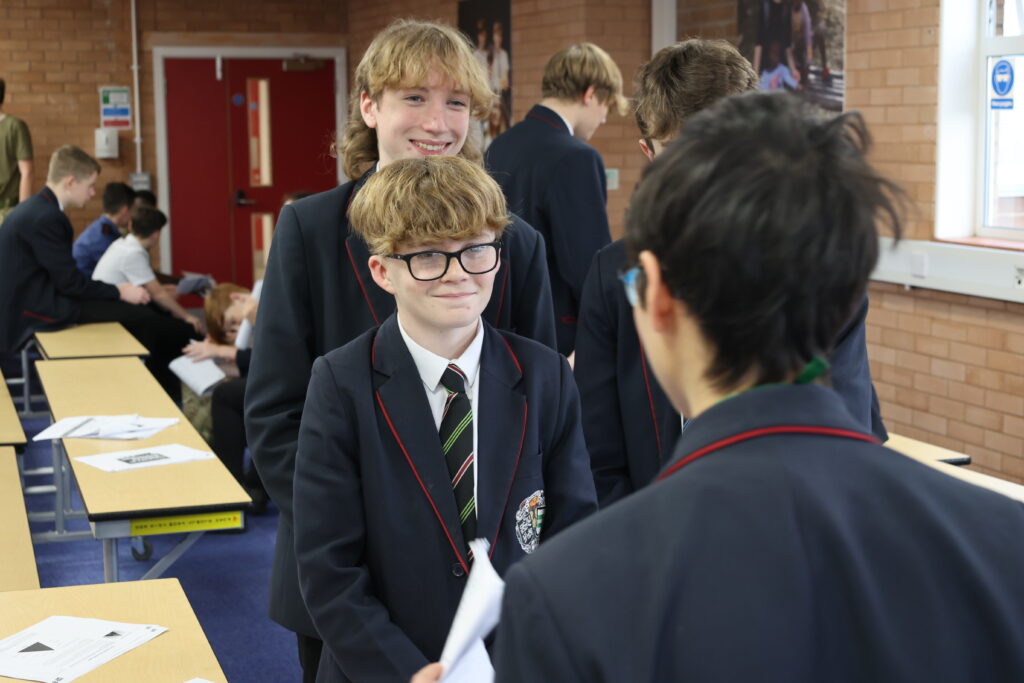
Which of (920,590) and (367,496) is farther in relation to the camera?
(367,496)

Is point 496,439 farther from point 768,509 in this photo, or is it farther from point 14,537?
point 14,537

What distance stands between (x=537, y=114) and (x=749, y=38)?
2973mm

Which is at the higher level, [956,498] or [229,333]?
[956,498]

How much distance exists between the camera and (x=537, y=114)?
406cm

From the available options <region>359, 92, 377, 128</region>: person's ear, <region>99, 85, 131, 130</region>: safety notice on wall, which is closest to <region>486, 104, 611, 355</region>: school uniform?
<region>359, 92, 377, 128</region>: person's ear

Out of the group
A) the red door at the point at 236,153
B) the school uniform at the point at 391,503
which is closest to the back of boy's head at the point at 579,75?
the school uniform at the point at 391,503

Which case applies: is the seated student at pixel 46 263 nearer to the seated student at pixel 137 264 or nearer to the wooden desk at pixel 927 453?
the seated student at pixel 137 264

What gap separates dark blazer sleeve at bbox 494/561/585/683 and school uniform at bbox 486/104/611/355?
287cm

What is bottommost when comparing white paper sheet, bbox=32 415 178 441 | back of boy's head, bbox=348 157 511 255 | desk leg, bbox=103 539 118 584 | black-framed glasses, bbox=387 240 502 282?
desk leg, bbox=103 539 118 584

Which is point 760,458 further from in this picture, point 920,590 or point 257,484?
point 257,484

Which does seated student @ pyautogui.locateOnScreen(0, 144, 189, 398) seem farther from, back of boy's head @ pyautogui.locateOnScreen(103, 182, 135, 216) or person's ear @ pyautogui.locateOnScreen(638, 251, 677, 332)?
person's ear @ pyautogui.locateOnScreen(638, 251, 677, 332)

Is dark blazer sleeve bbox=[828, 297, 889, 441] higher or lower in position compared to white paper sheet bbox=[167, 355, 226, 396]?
higher

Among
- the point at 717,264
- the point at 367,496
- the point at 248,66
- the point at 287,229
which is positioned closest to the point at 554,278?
the point at 287,229

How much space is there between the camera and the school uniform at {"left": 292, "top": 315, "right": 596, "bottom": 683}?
64.8 inches
